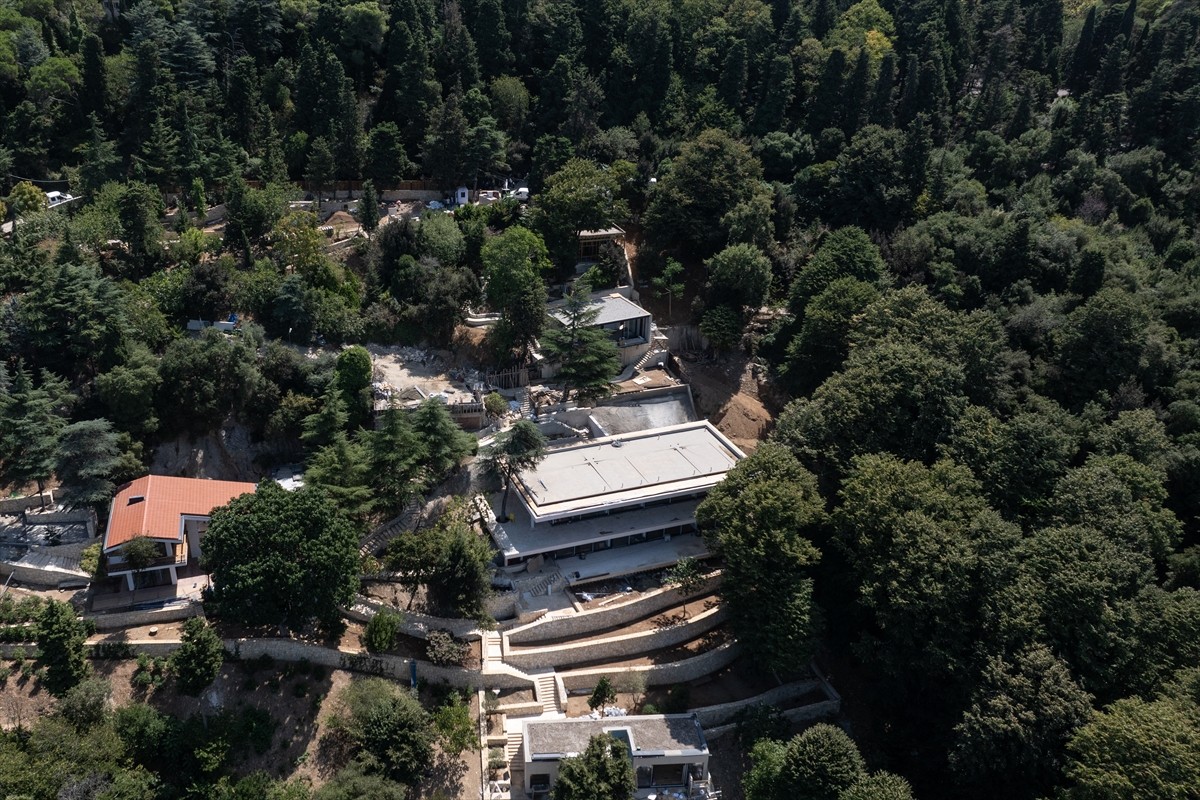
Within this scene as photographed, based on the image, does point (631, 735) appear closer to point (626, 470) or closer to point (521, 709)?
point (521, 709)

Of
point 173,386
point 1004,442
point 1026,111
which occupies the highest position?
point 1026,111

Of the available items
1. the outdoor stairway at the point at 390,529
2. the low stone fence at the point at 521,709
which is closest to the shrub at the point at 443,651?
the low stone fence at the point at 521,709

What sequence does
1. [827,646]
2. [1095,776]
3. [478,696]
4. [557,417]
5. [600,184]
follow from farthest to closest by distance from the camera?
[600,184] < [557,417] < [827,646] < [478,696] < [1095,776]

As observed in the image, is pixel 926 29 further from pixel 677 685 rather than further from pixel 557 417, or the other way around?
pixel 677 685

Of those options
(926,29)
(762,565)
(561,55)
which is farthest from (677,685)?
(926,29)

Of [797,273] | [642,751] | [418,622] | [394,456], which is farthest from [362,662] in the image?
[797,273]

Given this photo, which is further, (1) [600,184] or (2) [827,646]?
(1) [600,184]

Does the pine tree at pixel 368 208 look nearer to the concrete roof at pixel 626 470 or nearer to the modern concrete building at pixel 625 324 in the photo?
the modern concrete building at pixel 625 324

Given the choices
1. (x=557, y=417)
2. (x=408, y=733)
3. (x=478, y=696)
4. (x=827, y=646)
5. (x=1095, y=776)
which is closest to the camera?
(x=1095, y=776)
